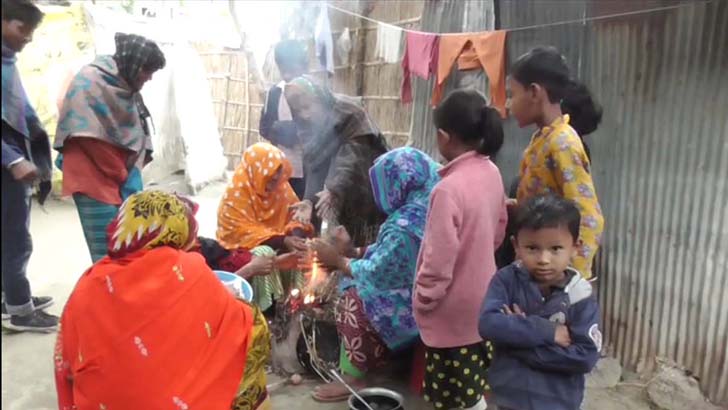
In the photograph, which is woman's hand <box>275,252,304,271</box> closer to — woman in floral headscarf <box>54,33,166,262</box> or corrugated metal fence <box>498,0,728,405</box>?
woman in floral headscarf <box>54,33,166,262</box>

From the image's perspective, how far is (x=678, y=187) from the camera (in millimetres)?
3248

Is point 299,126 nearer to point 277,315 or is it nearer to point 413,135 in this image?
point 277,315

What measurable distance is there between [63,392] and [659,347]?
3.17m

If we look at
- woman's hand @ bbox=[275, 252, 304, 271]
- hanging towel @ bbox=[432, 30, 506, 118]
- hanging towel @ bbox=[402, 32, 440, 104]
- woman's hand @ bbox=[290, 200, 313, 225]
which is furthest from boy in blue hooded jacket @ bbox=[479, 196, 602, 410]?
hanging towel @ bbox=[402, 32, 440, 104]

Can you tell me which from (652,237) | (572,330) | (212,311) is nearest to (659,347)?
(652,237)

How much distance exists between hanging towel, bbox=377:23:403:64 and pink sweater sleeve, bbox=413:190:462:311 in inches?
→ 177

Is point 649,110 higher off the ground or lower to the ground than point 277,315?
higher

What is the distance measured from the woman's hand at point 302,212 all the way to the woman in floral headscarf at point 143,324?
5.88 ft

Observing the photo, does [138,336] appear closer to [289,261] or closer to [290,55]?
[289,261]

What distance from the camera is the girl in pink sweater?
2494mm

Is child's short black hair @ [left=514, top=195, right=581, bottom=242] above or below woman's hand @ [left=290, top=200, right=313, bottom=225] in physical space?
above

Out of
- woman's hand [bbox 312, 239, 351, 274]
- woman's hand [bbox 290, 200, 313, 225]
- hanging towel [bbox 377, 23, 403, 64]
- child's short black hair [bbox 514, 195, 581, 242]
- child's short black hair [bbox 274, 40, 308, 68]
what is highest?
hanging towel [bbox 377, 23, 403, 64]

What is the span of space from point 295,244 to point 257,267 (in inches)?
15.0

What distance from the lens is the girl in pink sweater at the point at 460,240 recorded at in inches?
98.2
